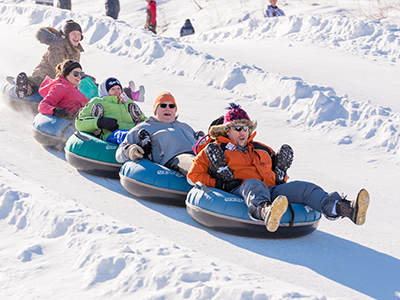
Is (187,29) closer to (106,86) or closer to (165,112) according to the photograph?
(106,86)

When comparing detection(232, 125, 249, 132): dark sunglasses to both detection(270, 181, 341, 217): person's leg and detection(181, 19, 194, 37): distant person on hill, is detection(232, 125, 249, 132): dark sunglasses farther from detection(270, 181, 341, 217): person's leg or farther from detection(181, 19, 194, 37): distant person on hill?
detection(181, 19, 194, 37): distant person on hill

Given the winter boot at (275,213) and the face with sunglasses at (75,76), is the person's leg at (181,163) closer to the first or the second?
the winter boot at (275,213)

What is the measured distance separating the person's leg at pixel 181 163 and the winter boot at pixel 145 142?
23cm

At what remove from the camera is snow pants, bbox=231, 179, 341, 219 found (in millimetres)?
4086

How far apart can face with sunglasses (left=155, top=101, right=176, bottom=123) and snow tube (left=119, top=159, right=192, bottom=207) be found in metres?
0.60

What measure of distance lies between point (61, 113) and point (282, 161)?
133 inches

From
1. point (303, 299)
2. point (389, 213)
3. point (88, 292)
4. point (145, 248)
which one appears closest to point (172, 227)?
point (145, 248)

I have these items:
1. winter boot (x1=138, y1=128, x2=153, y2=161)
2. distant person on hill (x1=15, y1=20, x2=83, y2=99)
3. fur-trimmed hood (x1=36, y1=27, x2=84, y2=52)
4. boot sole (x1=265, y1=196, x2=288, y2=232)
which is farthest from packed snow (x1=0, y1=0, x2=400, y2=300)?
fur-trimmed hood (x1=36, y1=27, x2=84, y2=52)

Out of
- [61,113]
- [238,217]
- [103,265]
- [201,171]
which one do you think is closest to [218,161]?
[201,171]

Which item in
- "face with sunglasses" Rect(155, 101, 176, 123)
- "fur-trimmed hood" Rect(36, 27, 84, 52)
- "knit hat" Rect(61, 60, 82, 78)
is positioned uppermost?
"fur-trimmed hood" Rect(36, 27, 84, 52)

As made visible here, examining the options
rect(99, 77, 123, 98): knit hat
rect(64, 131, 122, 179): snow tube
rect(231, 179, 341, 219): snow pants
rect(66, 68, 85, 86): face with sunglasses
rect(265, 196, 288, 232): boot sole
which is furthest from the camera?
rect(66, 68, 85, 86): face with sunglasses

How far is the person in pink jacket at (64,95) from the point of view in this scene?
22.2 feet

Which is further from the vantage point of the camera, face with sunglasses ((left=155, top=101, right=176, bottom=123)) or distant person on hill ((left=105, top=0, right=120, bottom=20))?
distant person on hill ((left=105, top=0, right=120, bottom=20))

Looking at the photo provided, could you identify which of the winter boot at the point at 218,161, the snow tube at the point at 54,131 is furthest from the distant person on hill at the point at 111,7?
the winter boot at the point at 218,161
